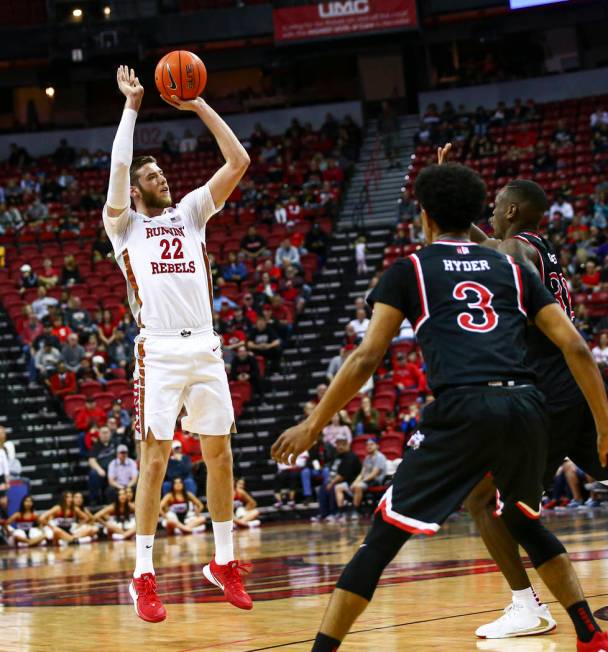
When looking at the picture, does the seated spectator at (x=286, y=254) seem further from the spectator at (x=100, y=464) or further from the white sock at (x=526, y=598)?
the white sock at (x=526, y=598)

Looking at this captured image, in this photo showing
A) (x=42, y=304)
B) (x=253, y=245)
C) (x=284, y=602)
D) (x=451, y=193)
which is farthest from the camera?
(x=253, y=245)

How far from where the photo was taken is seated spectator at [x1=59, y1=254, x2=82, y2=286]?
23625 millimetres

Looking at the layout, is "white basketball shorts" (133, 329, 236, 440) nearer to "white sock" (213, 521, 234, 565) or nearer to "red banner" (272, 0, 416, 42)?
"white sock" (213, 521, 234, 565)

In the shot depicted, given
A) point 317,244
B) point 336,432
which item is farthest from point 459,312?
point 317,244

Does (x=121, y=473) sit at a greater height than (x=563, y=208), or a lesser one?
lesser

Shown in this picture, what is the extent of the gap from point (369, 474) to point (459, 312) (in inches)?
491

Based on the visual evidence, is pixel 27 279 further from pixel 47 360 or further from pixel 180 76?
pixel 180 76

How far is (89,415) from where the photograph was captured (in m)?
19.3

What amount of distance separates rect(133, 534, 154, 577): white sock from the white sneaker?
1775mm

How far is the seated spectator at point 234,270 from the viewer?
23.0 m

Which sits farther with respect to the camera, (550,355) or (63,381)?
(63,381)

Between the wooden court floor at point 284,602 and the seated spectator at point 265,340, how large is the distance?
9.18m

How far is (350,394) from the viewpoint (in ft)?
12.8

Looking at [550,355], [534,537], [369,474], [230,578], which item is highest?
[550,355]
